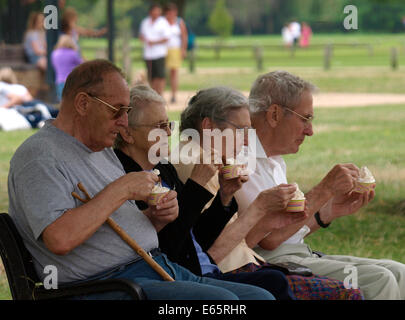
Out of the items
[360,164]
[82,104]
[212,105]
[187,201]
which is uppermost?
[82,104]

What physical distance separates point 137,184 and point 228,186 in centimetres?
74

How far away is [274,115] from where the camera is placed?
3941 mm

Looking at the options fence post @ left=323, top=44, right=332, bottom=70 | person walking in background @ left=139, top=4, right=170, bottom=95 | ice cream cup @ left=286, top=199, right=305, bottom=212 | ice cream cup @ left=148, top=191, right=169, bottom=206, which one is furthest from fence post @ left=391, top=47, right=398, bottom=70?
ice cream cup @ left=148, top=191, right=169, bottom=206

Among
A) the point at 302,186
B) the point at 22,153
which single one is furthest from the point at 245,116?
the point at 302,186

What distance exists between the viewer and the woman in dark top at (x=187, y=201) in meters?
3.19

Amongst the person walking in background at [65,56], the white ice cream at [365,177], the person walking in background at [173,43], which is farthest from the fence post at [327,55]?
the white ice cream at [365,177]

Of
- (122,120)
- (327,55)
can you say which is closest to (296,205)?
(122,120)

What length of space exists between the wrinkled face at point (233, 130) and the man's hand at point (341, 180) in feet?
1.49

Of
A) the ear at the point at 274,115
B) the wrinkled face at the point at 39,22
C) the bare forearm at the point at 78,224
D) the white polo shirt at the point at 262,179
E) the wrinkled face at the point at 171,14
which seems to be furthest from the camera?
the wrinkled face at the point at 171,14

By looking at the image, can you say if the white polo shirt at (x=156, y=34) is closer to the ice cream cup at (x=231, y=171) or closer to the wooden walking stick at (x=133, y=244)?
the ice cream cup at (x=231, y=171)

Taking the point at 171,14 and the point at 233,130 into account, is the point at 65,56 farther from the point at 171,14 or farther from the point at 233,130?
the point at 233,130

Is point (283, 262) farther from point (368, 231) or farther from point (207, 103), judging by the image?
point (368, 231)
